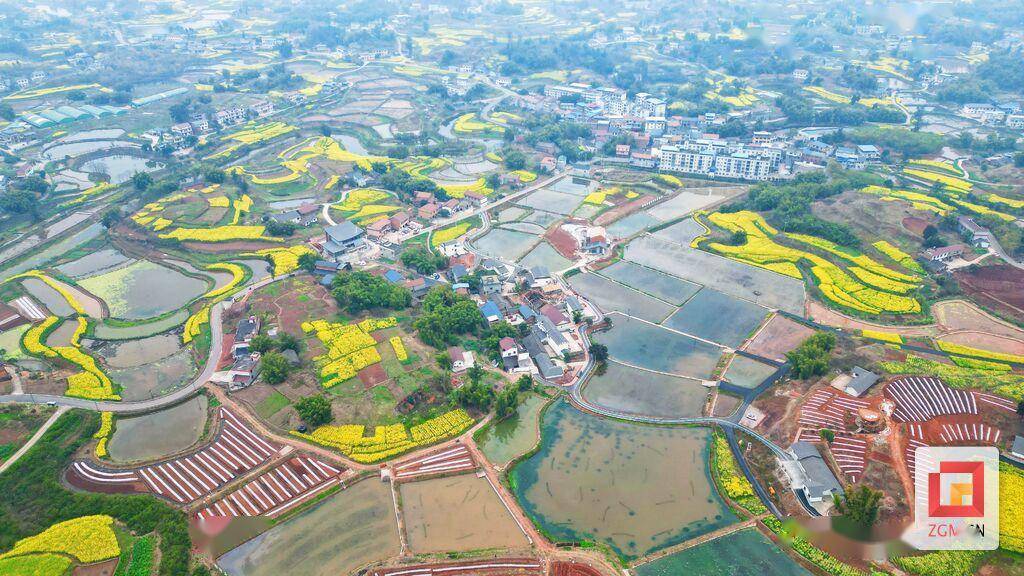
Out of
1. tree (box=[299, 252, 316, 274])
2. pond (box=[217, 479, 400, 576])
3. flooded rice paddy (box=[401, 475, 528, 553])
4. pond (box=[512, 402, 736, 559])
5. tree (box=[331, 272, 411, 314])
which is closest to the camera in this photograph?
pond (box=[217, 479, 400, 576])

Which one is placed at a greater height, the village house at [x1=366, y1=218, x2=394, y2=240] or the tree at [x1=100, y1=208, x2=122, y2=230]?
the tree at [x1=100, y1=208, x2=122, y2=230]

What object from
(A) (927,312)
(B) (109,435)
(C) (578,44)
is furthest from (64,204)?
(C) (578,44)

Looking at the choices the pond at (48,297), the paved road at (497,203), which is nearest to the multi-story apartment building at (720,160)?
the paved road at (497,203)

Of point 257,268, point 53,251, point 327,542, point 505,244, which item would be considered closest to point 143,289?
point 257,268

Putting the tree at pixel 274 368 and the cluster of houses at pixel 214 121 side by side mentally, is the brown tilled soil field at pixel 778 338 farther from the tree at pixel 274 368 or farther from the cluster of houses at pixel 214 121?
the cluster of houses at pixel 214 121

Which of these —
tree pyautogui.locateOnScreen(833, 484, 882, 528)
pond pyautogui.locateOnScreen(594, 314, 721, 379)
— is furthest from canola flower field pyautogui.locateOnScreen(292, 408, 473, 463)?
tree pyautogui.locateOnScreen(833, 484, 882, 528)

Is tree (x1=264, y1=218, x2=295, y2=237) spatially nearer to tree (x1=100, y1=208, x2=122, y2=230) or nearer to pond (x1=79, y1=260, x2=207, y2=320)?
pond (x1=79, y1=260, x2=207, y2=320)

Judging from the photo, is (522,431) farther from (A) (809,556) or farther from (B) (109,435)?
(B) (109,435)
